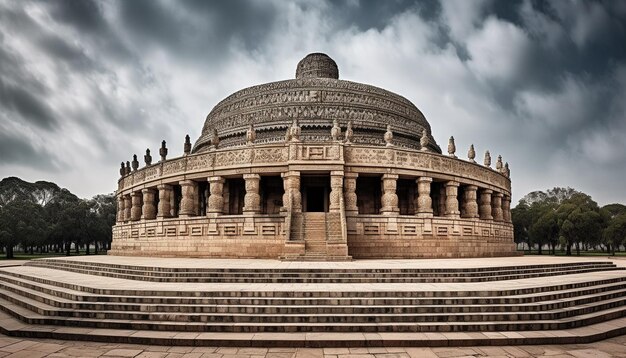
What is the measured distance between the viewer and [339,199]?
58.5ft

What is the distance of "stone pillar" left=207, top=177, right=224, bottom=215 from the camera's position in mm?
19406

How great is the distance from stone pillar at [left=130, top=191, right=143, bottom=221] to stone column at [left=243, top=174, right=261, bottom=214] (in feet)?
36.1

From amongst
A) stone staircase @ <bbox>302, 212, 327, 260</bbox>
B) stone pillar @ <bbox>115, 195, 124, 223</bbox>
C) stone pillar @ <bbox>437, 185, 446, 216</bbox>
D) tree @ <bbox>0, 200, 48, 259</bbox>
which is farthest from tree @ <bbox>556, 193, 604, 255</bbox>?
tree @ <bbox>0, 200, 48, 259</bbox>

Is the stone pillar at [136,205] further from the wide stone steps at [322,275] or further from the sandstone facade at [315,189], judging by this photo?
the wide stone steps at [322,275]

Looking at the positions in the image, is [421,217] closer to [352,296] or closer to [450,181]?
[450,181]

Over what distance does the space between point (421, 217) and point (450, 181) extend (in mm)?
3438

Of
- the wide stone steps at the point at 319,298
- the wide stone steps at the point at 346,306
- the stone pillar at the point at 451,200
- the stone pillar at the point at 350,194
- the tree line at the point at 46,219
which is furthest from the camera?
the tree line at the point at 46,219

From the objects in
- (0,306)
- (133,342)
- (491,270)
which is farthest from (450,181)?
(0,306)

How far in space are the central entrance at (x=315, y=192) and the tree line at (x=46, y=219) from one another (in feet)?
107

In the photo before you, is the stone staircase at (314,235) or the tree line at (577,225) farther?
the tree line at (577,225)

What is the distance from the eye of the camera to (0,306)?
945 cm

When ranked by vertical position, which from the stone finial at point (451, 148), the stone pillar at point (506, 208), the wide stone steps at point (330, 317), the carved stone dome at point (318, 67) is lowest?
the wide stone steps at point (330, 317)

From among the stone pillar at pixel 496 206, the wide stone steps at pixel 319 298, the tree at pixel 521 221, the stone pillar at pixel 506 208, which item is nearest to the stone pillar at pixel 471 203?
the stone pillar at pixel 496 206

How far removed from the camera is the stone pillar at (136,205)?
2577cm
